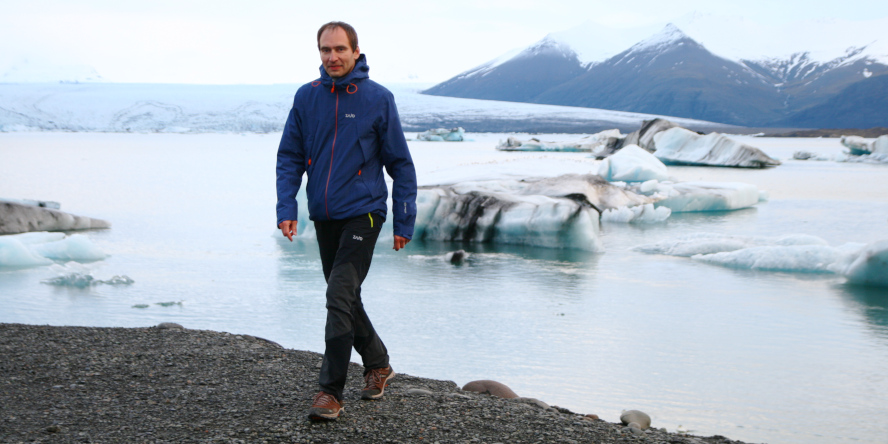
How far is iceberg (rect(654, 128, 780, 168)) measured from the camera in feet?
76.5

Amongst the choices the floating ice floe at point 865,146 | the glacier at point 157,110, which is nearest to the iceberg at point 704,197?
the floating ice floe at point 865,146

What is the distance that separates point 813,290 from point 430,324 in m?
3.87

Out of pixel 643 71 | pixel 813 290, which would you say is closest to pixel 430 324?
pixel 813 290

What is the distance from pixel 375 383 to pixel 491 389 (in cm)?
82

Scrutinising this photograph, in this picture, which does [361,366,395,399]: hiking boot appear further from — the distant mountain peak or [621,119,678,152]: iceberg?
the distant mountain peak

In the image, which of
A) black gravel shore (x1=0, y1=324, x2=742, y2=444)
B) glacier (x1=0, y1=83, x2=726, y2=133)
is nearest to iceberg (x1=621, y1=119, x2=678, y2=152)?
glacier (x1=0, y1=83, x2=726, y2=133)

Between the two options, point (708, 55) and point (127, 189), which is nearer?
point (127, 189)

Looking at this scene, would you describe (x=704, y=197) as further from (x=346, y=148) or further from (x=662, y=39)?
(x=662, y=39)

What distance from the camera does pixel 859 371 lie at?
4555mm

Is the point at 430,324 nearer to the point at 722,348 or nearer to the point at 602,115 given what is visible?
the point at 722,348

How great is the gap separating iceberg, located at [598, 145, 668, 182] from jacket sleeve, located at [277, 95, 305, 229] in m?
13.9

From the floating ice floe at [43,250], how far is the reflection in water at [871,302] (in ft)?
24.8

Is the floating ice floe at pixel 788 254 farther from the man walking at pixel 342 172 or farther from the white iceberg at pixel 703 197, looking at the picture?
the man walking at pixel 342 172

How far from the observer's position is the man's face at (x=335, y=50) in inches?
99.8
